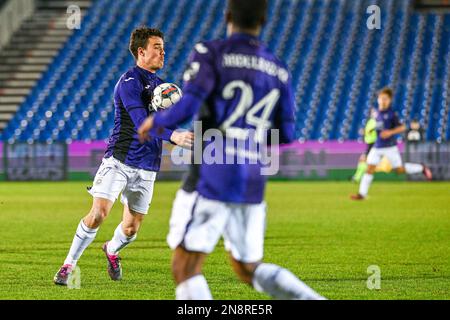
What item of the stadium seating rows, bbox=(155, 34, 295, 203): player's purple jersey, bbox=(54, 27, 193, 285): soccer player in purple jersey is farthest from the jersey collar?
the stadium seating rows

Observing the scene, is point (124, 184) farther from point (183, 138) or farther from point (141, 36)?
point (183, 138)

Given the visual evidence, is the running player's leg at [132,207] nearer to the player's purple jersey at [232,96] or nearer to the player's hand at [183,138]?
the player's hand at [183,138]

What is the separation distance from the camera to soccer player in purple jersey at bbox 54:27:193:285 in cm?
774

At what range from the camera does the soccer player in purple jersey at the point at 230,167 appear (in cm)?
494

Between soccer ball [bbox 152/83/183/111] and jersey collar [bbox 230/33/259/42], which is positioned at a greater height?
jersey collar [bbox 230/33/259/42]

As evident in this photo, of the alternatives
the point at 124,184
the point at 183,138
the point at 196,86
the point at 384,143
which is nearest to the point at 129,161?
the point at 124,184

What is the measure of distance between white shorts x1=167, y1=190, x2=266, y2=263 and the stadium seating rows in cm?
2245

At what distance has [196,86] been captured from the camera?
16.1ft

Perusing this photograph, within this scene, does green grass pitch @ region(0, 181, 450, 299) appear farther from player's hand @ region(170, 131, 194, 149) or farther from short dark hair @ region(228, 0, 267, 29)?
short dark hair @ region(228, 0, 267, 29)

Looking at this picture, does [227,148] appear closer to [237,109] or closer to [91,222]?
[237,109]

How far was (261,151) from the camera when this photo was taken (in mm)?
5113

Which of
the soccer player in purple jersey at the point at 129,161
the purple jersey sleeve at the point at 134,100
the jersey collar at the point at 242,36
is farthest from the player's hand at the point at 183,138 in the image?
the soccer player in purple jersey at the point at 129,161

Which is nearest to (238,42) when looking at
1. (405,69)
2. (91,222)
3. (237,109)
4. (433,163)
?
(237,109)

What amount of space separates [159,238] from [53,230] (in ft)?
6.00
